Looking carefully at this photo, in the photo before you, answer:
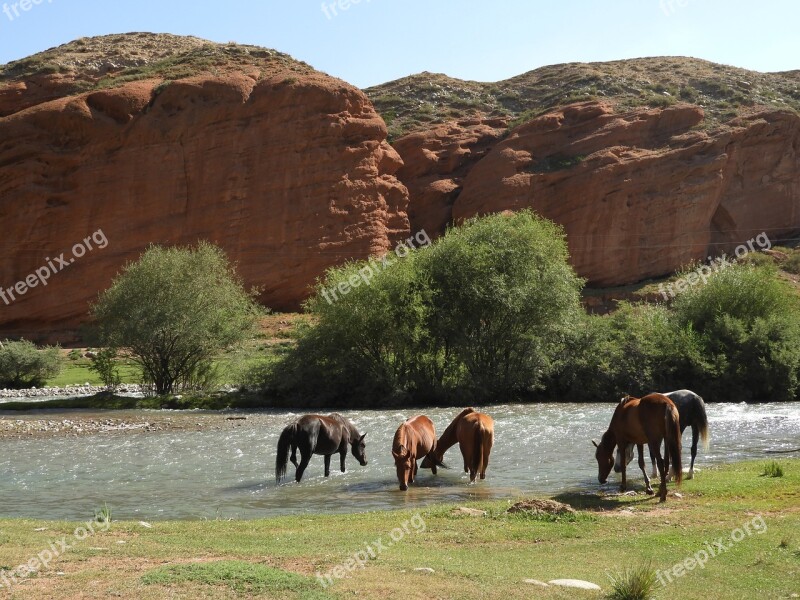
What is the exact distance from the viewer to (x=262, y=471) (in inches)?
789

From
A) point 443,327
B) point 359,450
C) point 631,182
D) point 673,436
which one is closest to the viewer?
point 673,436

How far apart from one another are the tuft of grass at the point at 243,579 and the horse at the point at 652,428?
24.6ft

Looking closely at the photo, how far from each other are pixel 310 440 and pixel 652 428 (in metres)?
7.59

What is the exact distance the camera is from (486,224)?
4369 centimetres

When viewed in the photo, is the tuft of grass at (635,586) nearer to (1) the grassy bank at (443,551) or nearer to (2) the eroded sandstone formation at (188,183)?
(1) the grassy bank at (443,551)

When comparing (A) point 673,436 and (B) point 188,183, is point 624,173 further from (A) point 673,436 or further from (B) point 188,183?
(A) point 673,436

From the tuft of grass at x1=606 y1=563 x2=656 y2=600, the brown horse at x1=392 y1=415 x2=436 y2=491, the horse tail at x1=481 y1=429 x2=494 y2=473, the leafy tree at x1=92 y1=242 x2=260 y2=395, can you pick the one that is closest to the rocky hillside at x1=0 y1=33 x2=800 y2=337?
the leafy tree at x1=92 y1=242 x2=260 y2=395

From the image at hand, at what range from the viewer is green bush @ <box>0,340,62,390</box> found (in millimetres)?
48844

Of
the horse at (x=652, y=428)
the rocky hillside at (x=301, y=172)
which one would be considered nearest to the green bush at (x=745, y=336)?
the horse at (x=652, y=428)

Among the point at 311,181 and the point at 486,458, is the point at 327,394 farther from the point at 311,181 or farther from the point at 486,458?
the point at 311,181

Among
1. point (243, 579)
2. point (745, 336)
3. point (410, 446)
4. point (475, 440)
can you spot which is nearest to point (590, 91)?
point (745, 336)

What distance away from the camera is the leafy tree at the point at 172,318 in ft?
136

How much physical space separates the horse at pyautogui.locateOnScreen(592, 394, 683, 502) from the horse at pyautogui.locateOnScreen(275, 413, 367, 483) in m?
6.49

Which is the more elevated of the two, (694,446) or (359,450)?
(694,446)
